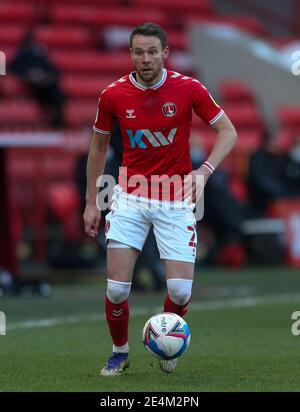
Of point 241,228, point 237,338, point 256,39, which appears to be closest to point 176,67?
point 256,39

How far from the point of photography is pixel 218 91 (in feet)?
82.6

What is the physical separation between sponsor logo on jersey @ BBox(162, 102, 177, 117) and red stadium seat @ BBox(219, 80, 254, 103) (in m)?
17.1

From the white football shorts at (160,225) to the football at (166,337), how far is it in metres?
0.41

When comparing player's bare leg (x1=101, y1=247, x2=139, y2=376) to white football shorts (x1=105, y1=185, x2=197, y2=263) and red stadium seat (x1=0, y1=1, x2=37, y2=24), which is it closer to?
white football shorts (x1=105, y1=185, x2=197, y2=263)

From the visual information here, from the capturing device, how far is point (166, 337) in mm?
7488

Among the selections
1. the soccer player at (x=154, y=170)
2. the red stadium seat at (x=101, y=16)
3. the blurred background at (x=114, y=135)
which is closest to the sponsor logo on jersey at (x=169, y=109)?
the soccer player at (x=154, y=170)

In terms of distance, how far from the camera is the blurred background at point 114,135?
17375mm

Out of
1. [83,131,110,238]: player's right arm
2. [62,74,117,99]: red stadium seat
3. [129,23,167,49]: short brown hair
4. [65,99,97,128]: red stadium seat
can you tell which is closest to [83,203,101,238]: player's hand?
[83,131,110,238]: player's right arm

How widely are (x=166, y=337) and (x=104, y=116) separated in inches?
56.7

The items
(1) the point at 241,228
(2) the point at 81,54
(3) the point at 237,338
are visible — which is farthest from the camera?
(2) the point at 81,54

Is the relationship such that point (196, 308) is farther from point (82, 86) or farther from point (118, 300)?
point (82, 86)

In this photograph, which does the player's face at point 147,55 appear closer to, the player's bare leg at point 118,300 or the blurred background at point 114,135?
the player's bare leg at point 118,300

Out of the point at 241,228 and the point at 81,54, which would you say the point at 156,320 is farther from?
the point at 81,54

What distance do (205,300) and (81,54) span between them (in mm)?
10822
